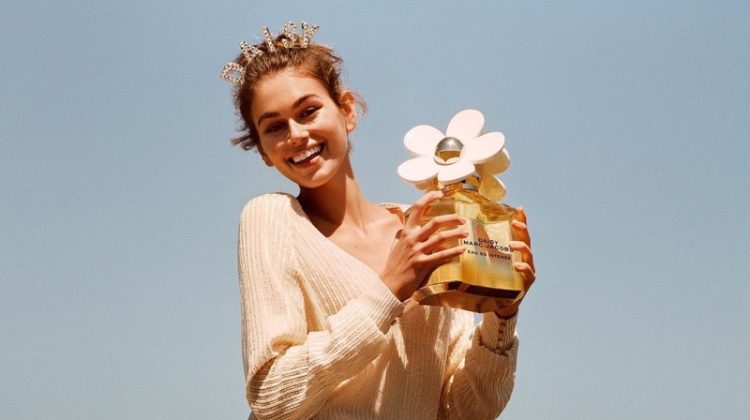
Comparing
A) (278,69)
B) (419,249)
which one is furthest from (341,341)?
(278,69)

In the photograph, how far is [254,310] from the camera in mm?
2637

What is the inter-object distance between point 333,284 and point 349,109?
68 cm

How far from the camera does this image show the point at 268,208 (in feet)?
9.35

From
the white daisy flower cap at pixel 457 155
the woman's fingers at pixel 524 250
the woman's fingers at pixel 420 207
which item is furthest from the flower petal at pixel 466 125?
the woman's fingers at pixel 524 250

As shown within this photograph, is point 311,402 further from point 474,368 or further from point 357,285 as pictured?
point 474,368

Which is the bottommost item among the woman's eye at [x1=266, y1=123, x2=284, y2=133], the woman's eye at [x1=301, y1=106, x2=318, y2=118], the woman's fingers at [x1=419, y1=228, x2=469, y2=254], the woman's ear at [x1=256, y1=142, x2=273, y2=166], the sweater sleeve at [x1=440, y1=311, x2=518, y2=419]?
the sweater sleeve at [x1=440, y1=311, x2=518, y2=419]

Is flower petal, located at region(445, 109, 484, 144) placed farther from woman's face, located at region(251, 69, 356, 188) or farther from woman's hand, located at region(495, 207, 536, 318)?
woman's face, located at region(251, 69, 356, 188)

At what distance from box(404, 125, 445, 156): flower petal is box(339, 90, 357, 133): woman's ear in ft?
1.52

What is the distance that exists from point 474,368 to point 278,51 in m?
1.18

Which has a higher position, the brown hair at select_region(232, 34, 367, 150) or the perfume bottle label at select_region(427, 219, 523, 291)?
the brown hair at select_region(232, 34, 367, 150)

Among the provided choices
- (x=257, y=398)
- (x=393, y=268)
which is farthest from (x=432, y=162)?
(x=257, y=398)

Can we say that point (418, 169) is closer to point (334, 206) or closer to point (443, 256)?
point (443, 256)

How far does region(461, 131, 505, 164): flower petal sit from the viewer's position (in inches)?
102

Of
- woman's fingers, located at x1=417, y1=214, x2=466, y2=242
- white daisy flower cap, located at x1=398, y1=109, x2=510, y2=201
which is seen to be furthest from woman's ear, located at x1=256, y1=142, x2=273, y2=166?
woman's fingers, located at x1=417, y1=214, x2=466, y2=242
